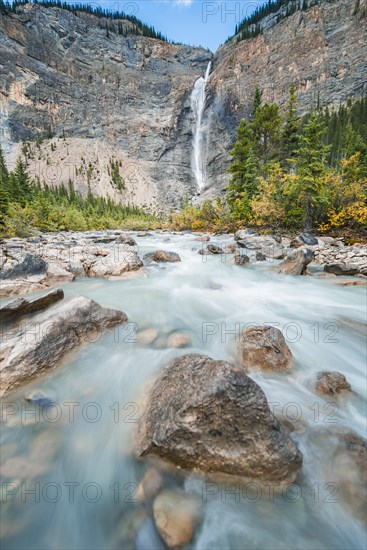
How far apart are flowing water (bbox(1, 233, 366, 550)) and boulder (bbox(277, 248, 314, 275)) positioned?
3.43 metres

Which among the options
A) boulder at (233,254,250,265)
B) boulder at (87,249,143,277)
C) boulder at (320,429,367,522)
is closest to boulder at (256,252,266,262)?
boulder at (233,254,250,265)

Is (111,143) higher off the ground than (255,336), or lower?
higher

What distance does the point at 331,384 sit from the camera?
124 inches

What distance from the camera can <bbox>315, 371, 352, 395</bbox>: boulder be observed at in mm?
3100

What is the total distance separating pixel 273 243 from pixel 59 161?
81987 mm

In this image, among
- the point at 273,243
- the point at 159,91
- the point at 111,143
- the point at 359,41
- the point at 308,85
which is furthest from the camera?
the point at 159,91

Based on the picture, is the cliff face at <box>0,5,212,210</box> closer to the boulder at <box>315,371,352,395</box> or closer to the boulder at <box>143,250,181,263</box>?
the boulder at <box>143,250,181,263</box>

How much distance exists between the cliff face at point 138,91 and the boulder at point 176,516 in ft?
202

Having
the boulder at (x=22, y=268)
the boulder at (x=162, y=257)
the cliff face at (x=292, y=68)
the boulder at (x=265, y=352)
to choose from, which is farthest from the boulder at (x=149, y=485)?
the cliff face at (x=292, y=68)

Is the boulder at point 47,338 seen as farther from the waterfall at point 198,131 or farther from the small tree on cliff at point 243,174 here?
the waterfall at point 198,131

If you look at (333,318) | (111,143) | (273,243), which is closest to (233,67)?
(111,143)

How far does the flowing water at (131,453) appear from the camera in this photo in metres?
1.82

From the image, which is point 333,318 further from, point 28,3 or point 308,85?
point 28,3

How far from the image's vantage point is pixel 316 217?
15.3m
